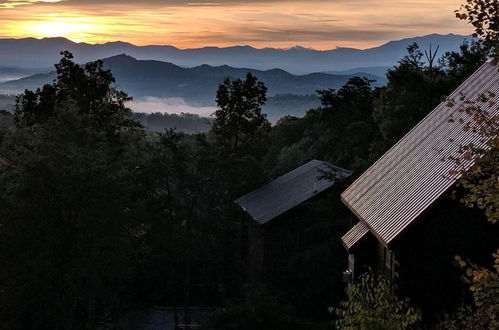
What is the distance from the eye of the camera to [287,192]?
42719 mm

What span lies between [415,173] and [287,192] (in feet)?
73.3

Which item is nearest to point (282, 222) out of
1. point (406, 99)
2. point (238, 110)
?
point (406, 99)

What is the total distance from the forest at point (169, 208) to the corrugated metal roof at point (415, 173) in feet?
7.30

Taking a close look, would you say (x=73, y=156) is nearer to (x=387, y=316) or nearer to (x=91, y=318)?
(x=91, y=318)

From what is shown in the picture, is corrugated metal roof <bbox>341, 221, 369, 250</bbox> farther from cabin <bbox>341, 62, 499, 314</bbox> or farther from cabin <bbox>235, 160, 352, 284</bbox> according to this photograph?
cabin <bbox>235, 160, 352, 284</bbox>

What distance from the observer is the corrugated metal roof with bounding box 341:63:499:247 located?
60.5 ft

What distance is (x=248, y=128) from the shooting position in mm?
55719

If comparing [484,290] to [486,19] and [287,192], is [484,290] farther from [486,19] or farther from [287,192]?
[287,192]

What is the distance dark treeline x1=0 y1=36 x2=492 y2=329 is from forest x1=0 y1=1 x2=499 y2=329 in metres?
0.08

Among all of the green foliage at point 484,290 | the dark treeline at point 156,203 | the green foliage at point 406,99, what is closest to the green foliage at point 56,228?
the dark treeline at point 156,203

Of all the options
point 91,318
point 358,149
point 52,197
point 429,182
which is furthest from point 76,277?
point 358,149

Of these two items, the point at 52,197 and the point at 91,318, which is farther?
the point at 91,318

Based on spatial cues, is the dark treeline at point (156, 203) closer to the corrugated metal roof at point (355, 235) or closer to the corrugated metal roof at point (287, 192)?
the corrugated metal roof at point (287, 192)

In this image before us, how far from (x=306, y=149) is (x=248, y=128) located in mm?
25444
